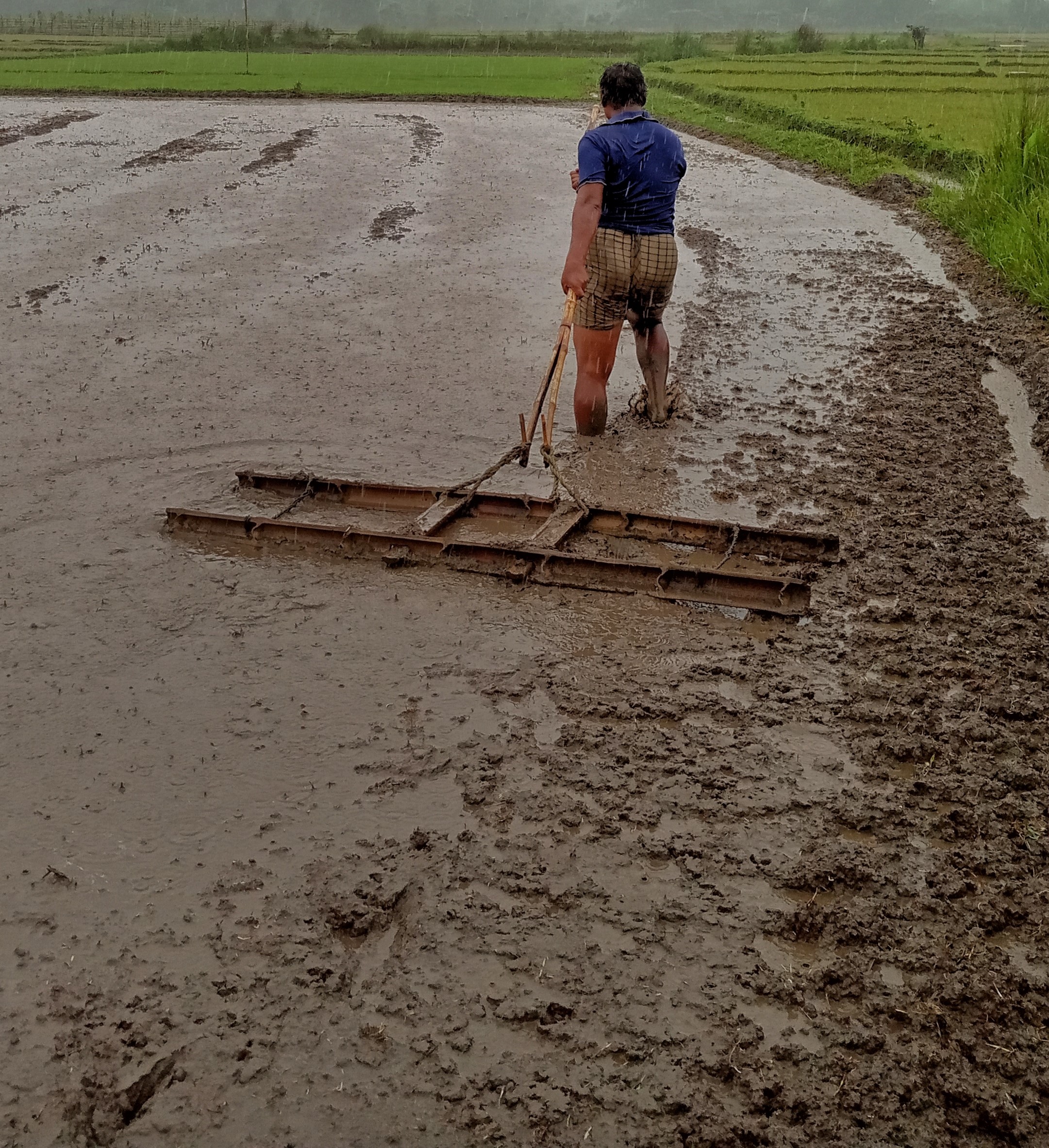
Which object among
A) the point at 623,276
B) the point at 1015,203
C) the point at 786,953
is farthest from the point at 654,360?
the point at 1015,203

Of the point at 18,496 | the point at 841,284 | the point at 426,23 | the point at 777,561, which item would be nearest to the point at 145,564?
the point at 18,496

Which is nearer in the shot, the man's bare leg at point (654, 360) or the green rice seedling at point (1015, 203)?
the man's bare leg at point (654, 360)

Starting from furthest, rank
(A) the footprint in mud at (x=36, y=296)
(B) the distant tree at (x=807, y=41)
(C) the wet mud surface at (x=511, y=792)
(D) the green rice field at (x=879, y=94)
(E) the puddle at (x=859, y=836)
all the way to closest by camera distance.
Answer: (B) the distant tree at (x=807, y=41)
(D) the green rice field at (x=879, y=94)
(A) the footprint in mud at (x=36, y=296)
(E) the puddle at (x=859, y=836)
(C) the wet mud surface at (x=511, y=792)

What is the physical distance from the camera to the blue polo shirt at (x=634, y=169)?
17.8 ft

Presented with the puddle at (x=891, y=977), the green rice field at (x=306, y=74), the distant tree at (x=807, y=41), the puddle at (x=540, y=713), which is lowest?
the puddle at (x=891, y=977)

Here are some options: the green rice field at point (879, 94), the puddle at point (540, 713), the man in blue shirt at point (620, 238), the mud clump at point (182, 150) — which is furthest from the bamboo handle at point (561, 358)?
the mud clump at point (182, 150)

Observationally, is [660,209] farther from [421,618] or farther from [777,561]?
[421,618]

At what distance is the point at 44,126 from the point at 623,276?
19.2 meters

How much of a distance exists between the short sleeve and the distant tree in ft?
154

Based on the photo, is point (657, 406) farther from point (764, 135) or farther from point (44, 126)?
point (44, 126)

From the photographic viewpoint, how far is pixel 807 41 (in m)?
46.8

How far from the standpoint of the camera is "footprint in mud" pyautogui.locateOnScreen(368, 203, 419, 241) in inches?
458

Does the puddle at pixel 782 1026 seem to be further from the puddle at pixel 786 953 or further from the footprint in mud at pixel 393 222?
the footprint in mud at pixel 393 222

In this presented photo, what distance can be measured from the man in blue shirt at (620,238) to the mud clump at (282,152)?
37.4 ft
